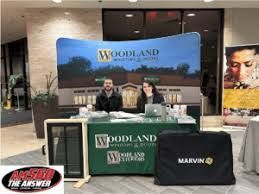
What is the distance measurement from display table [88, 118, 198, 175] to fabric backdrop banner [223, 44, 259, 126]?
3.26m

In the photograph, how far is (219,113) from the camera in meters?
6.79

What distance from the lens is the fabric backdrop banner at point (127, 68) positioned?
5.28 m

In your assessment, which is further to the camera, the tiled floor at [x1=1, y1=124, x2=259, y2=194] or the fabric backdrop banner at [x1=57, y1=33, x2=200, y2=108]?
the fabric backdrop banner at [x1=57, y1=33, x2=200, y2=108]

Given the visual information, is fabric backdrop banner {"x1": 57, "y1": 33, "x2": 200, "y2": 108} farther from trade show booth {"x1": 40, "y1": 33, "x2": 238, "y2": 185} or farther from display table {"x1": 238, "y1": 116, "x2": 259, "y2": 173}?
display table {"x1": 238, "y1": 116, "x2": 259, "y2": 173}

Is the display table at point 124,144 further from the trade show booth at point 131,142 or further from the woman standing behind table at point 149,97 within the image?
the woman standing behind table at point 149,97

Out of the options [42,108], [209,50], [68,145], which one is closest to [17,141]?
[42,108]

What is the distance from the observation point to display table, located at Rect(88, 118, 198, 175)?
321 cm

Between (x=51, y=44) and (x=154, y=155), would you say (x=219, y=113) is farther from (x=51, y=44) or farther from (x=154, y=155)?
(x=51, y=44)

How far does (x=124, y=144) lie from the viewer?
3246 millimetres

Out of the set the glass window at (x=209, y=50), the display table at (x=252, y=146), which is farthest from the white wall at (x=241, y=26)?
the display table at (x=252, y=146)

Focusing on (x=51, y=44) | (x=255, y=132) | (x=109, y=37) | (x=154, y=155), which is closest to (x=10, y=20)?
(x=51, y=44)

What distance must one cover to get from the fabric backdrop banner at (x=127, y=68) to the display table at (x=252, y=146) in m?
2.09

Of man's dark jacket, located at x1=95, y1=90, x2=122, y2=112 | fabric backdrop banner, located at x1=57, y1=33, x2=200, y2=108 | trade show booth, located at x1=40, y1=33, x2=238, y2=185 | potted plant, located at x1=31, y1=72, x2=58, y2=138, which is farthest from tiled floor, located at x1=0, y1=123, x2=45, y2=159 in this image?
trade show booth, located at x1=40, y1=33, x2=238, y2=185

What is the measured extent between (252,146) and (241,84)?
2.98 metres
